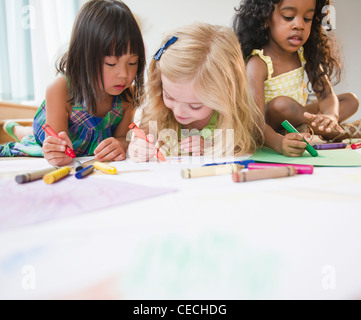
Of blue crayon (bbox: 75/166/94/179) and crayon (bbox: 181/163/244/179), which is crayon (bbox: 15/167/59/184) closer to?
blue crayon (bbox: 75/166/94/179)

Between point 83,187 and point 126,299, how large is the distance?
258 millimetres

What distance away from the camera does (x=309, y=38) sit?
1118 millimetres

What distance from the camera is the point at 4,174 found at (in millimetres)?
577

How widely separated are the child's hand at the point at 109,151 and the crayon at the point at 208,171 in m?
0.28

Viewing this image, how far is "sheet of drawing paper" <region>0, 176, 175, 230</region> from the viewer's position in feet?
1.10

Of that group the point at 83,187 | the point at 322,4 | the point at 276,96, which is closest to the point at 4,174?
the point at 83,187

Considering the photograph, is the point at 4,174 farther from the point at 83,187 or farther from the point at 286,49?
the point at 286,49

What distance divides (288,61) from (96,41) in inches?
26.3

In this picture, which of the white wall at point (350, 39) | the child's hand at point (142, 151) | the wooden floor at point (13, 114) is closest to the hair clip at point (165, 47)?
the child's hand at point (142, 151)

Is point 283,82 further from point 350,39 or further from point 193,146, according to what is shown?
point 350,39

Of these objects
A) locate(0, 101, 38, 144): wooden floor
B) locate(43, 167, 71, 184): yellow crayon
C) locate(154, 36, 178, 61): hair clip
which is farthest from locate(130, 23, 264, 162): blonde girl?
locate(0, 101, 38, 144): wooden floor

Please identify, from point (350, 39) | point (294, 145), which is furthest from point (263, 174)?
point (350, 39)

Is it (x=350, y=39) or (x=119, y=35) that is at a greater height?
(x=350, y=39)

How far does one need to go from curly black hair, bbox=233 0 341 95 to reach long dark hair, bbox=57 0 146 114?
408mm
